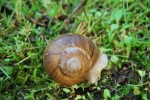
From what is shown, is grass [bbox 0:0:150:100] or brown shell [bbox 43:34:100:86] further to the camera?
grass [bbox 0:0:150:100]

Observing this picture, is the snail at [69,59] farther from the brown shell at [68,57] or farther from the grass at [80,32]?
the grass at [80,32]

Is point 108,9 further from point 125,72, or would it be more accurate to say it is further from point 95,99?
point 95,99

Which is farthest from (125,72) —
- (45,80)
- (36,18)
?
(36,18)

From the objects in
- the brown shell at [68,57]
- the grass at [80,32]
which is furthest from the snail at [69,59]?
the grass at [80,32]

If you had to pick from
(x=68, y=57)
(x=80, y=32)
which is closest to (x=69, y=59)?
(x=68, y=57)

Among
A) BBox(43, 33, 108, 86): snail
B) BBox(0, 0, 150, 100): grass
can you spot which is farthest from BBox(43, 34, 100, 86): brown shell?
BBox(0, 0, 150, 100): grass

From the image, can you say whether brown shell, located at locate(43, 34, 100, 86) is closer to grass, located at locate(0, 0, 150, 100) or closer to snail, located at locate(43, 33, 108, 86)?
snail, located at locate(43, 33, 108, 86)
